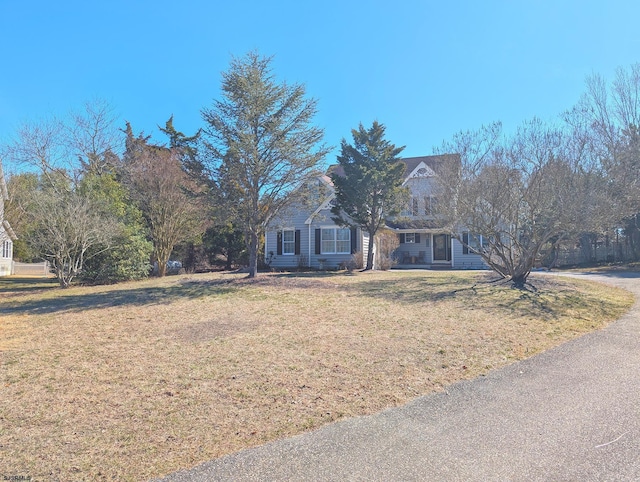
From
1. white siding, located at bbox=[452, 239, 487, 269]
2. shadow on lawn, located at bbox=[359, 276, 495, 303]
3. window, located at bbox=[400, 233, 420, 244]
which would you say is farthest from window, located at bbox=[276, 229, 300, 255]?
shadow on lawn, located at bbox=[359, 276, 495, 303]

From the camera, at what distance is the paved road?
9.76ft

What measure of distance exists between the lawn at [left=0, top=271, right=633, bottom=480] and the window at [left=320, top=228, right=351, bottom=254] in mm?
11681

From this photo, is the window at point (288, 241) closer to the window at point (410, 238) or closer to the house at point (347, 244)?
the house at point (347, 244)

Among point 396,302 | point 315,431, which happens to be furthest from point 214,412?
point 396,302

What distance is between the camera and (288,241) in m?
24.7

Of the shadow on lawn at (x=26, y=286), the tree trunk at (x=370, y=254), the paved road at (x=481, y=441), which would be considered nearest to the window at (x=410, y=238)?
the tree trunk at (x=370, y=254)

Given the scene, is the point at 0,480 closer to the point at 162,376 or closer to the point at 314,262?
the point at 162,376

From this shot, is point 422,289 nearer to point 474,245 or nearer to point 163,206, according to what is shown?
point 474,245

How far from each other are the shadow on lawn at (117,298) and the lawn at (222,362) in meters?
0.13

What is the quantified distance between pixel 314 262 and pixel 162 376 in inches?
732

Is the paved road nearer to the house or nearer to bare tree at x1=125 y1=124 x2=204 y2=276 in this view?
the house

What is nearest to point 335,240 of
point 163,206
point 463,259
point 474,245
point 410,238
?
point 410,238

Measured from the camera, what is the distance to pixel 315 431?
3.67 m

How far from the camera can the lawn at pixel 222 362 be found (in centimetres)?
351
